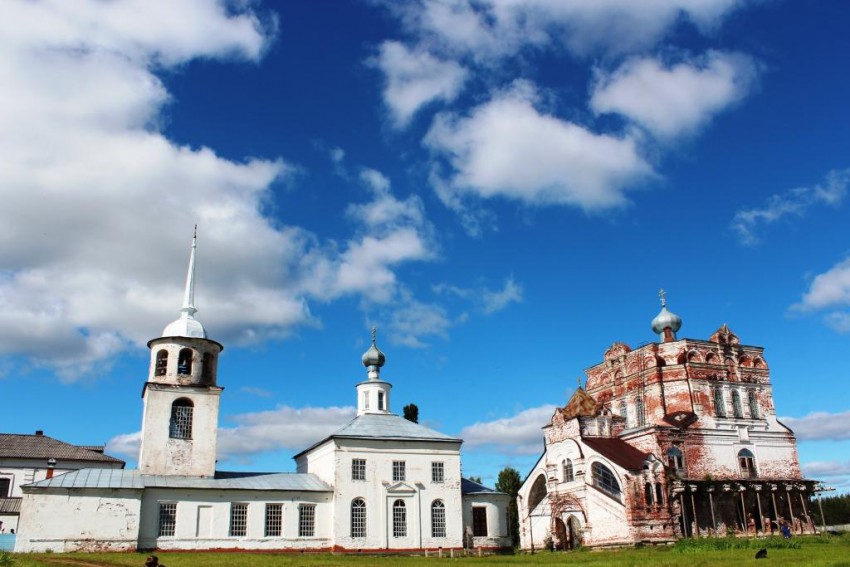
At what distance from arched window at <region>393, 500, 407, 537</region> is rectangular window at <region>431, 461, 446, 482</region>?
221cm

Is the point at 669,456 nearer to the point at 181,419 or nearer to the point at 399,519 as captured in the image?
the point at 399,519

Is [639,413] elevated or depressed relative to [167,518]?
elevated

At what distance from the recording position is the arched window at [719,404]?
47.2 meters

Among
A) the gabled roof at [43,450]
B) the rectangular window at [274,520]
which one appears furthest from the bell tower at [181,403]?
the gabled roof at [43,450]

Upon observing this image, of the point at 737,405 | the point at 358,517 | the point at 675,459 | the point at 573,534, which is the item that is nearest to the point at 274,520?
the point at 358,517

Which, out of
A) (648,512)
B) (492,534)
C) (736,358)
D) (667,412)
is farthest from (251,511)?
(736,358)

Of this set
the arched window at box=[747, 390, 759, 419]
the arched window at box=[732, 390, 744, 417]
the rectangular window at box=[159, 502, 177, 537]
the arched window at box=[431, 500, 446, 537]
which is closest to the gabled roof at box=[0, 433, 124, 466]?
the rectangular window at box=[159, 502, 177, 537]

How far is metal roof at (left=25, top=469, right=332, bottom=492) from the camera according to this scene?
32031 millimetres

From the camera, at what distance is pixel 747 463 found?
46.2 m

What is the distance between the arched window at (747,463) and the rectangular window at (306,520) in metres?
27.1

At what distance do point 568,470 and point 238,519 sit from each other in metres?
19.6

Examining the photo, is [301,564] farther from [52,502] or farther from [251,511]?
[52,502]

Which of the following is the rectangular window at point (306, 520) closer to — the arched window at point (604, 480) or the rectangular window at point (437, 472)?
the rectangular window at point (437, 472)

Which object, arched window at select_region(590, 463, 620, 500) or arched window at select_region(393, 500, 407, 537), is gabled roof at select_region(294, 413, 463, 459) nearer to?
arched window at select_region(393, 500, 407, 537)
